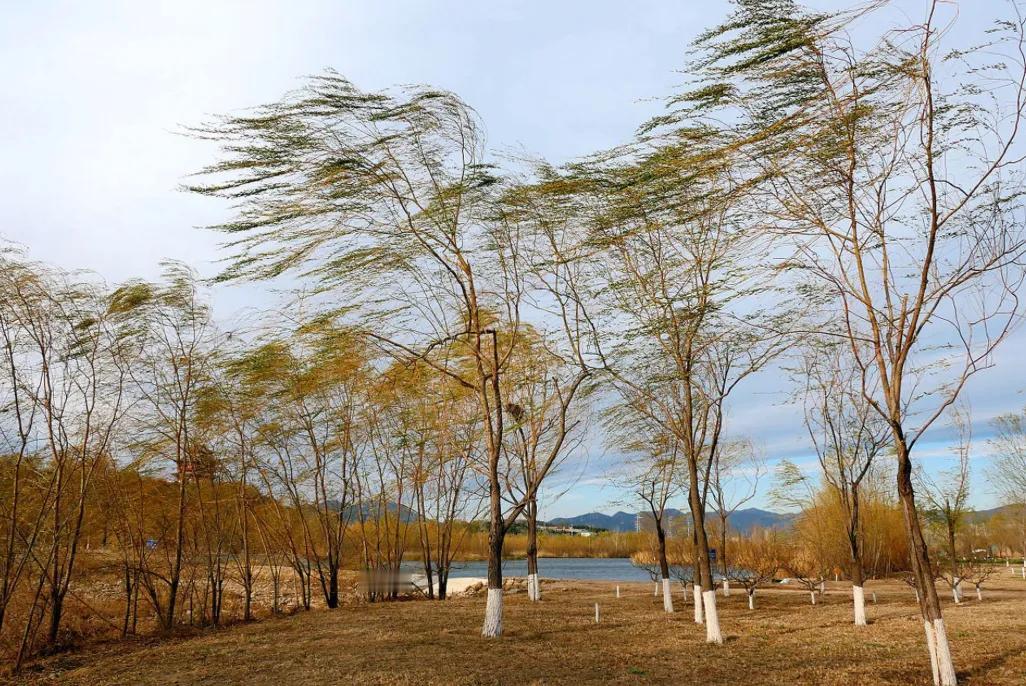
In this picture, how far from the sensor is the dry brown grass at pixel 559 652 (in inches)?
286

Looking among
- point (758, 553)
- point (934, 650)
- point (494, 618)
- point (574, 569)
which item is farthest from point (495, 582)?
point (574, 569)

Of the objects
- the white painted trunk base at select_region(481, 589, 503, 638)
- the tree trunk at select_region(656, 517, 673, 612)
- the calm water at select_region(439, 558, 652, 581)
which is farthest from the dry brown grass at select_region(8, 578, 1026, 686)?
the calm water at select_region(439, 558, 652, 581)

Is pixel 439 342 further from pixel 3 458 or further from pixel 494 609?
pixel 3 458

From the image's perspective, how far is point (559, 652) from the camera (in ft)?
29.0

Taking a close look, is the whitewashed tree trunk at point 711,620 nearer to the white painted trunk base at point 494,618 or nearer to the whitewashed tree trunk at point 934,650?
the white painted trunk base at point 494,618

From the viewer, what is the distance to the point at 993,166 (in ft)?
20.7

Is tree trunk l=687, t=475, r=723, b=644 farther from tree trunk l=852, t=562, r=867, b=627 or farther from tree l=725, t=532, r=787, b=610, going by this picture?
tree l=725, t=532, r=787, b=610

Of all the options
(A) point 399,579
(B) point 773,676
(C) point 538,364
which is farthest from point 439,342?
(A) point 399,579

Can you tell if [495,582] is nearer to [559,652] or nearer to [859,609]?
[559,652]

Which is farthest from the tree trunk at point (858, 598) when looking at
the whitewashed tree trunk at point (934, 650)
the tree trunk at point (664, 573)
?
the whitewashed tree trunk at point (934, 650)

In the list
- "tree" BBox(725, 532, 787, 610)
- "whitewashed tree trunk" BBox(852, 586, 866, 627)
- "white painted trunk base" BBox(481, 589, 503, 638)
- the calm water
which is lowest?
the calm water

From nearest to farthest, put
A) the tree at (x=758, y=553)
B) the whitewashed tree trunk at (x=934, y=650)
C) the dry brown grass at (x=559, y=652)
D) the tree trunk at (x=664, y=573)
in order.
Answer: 1. the whitewashed tree trunk at (x=934, y=650)
2. the dry brown grass at (x=559, y=652)
3. the tree trunk at (x=664, y=573)
4. the tree at (x=758, y=553)

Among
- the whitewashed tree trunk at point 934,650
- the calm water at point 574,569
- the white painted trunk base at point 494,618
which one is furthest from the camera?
the calm water at point 574,569

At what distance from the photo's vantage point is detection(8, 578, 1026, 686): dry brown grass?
7.27m
